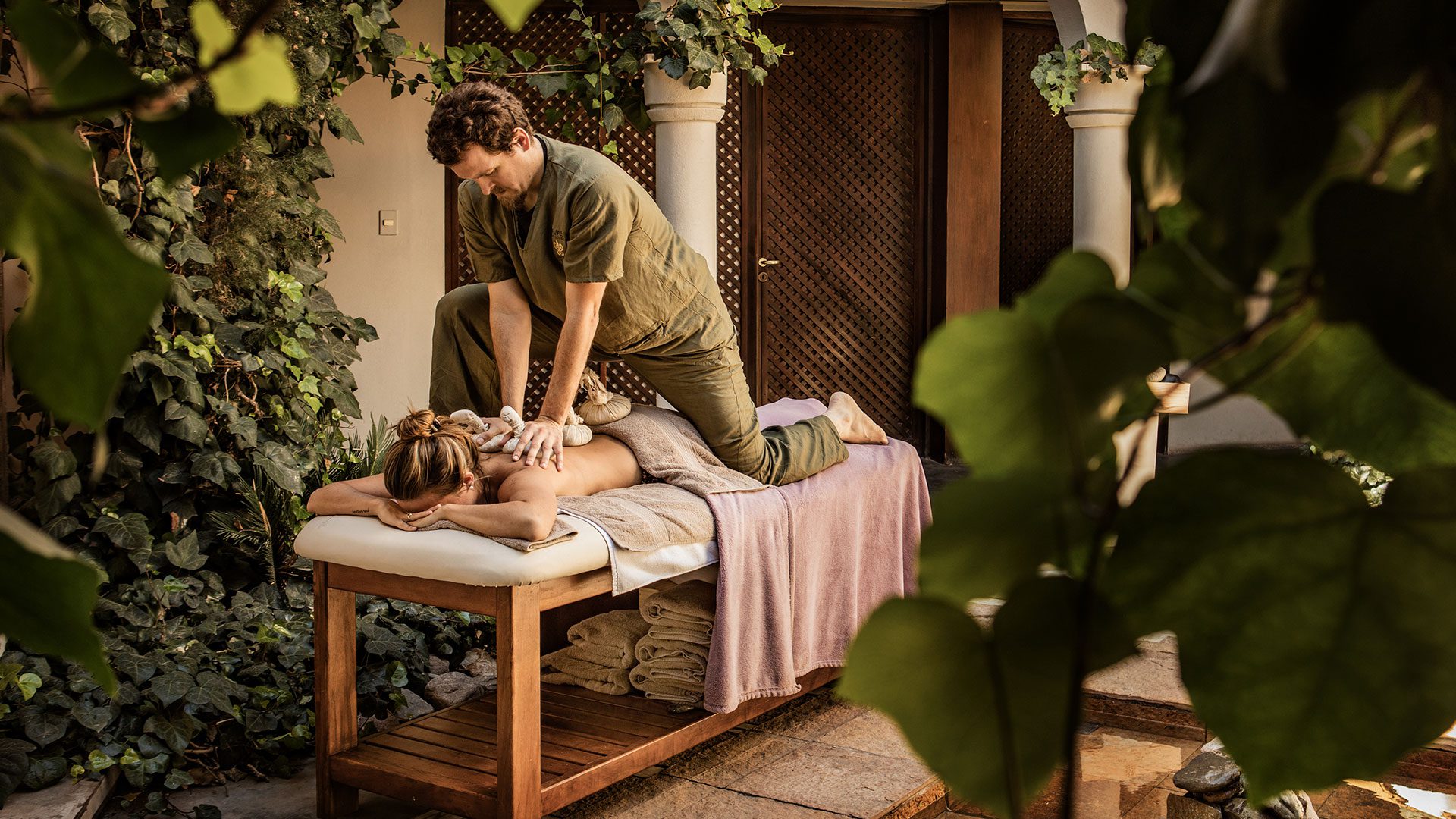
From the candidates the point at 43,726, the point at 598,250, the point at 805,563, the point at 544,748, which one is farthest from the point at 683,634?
the point at 43,726

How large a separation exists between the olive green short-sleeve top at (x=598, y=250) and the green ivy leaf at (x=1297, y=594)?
2936 mm

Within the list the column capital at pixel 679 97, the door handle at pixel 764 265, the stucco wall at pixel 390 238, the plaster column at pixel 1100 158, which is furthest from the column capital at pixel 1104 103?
the stucco wall at pixel 390 238

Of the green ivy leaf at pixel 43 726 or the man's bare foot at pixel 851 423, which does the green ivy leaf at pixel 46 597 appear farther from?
the man's bare foot at pixel 851 423

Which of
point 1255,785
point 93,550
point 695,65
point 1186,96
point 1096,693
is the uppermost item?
point 695,65

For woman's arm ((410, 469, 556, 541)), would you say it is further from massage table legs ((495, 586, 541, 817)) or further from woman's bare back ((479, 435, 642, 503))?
massage table legs ((495, 586, 541, 817))

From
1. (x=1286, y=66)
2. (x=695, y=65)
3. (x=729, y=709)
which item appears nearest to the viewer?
(x=1286, y=66)

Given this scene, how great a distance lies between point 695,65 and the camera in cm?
466

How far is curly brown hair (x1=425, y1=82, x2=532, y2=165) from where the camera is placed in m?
2.95

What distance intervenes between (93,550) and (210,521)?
0.38 meters

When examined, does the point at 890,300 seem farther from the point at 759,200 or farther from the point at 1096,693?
the point at 1096,693

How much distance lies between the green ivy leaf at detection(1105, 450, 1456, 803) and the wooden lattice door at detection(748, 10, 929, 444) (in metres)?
7.73

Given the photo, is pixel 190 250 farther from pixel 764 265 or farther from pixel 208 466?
pixel 764 265

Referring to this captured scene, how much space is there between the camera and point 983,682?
0.65 feet

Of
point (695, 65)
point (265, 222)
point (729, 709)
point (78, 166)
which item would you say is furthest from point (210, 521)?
point (78, 166)
